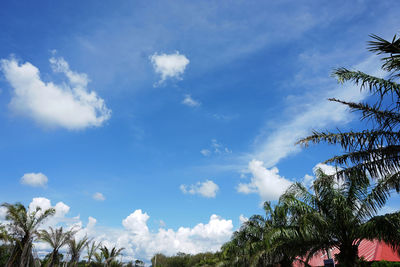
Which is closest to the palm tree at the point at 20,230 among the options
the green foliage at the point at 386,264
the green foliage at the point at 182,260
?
the green foliage at the point at 386,264

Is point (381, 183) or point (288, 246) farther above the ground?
point (381, 183)

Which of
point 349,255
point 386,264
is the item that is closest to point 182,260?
point 386,264

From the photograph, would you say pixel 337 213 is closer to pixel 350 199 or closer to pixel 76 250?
pixel 350 199

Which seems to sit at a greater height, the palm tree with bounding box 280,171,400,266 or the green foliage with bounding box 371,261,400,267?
the palm tree with bounding box 280,171,400,266

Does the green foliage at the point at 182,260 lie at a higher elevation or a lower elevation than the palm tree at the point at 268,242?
lower

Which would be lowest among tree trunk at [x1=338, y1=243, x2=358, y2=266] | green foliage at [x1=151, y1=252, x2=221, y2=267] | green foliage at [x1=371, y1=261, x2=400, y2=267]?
green foliage at [x1=151, y1=252, x2=221, y2=267]

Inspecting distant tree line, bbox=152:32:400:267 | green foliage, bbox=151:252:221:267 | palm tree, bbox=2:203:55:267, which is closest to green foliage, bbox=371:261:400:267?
distant tree line, bbox=152:32:400:267

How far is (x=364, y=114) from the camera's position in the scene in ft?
29.9

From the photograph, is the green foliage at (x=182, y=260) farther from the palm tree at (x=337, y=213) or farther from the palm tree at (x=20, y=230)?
the palm tree at (x=337, y=213)

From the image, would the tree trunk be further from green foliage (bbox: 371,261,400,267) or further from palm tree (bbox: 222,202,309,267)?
green foliage (bbox: 371,261,400,267)

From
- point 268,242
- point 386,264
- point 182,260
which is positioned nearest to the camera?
point 268,242

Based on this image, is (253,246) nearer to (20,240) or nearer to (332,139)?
(332,139)

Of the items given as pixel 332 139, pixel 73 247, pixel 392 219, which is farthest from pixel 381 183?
pixel 73 247

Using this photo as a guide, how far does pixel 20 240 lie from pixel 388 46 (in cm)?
2529
